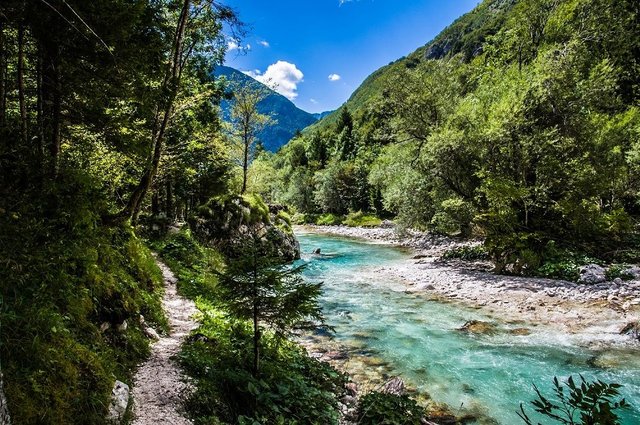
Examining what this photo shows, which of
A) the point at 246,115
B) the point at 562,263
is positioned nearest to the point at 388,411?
the point at 562,263

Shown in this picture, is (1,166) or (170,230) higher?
(1,166)

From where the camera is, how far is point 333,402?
6.70 meters

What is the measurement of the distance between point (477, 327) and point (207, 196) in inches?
1028

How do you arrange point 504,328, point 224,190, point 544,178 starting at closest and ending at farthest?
point 504,328 < point 544,178 < point 224,190

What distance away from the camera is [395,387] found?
8.03 m

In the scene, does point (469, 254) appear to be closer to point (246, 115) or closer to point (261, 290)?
point (261, 290)

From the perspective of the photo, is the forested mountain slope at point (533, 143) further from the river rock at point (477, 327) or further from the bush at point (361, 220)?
the bush at point (361, 220)

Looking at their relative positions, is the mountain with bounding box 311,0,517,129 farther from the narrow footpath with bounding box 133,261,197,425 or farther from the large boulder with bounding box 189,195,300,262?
the narrow footpath with bounding box 133,261,197,425

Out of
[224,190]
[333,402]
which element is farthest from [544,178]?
[224,190]

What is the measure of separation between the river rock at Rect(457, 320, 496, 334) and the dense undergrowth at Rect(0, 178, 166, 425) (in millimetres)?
9784

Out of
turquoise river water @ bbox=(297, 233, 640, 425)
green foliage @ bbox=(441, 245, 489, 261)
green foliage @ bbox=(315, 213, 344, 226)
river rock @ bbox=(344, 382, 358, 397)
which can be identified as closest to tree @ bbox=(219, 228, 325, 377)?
turquoise river water @ bbox=(297, 233, 640, 425)

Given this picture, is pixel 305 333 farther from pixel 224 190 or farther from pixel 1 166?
pixel 224 190

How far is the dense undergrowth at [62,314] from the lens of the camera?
3.84m

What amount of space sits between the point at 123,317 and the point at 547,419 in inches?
334
